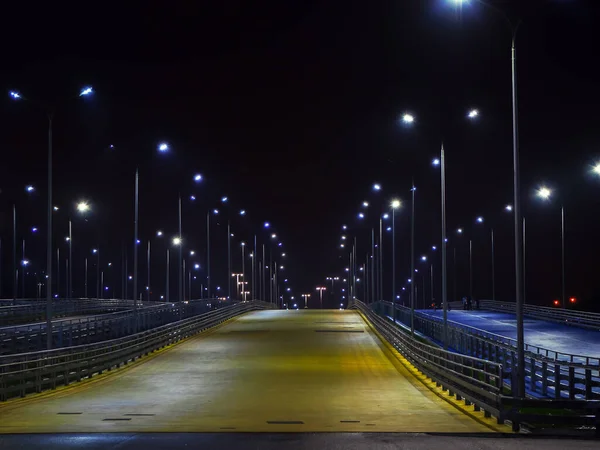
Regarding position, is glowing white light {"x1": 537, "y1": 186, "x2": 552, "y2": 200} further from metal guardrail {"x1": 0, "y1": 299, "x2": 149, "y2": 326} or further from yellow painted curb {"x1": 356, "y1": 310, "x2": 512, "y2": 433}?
→ metal guardrail {"x1": 0, "y1": 299, "x2": 149, "y2": 326}

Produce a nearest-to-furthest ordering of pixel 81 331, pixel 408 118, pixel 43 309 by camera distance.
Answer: pixel 408 118 < pixel 81 331 < pixel 43 309

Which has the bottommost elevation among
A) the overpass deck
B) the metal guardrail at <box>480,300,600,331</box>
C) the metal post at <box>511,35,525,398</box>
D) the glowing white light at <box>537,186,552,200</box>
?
the overpass deck

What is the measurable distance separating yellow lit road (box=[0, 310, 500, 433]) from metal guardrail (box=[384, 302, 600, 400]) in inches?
91.6

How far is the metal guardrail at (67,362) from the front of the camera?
2570cm

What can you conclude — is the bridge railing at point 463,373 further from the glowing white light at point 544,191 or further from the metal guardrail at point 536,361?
the glowing white light at point 544,191

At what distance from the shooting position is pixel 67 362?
97.3ft

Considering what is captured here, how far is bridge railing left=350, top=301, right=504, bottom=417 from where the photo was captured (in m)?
20.0

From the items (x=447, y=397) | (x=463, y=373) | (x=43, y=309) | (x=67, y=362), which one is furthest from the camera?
(x=43, y=309)

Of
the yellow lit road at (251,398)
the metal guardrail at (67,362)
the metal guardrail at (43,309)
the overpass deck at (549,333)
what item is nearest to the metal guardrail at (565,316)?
the overpass deck at (549,333)

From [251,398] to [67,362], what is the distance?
267 inches

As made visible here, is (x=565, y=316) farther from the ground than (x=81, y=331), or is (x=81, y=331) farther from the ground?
(x=81, y=331)

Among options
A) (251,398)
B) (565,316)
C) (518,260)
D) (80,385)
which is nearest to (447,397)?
(251,398)

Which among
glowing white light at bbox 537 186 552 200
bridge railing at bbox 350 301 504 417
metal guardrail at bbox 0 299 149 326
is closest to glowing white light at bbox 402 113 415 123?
bridge railing at bbox 350 301 504 417

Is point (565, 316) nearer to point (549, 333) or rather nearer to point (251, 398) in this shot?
point (549, 333)
